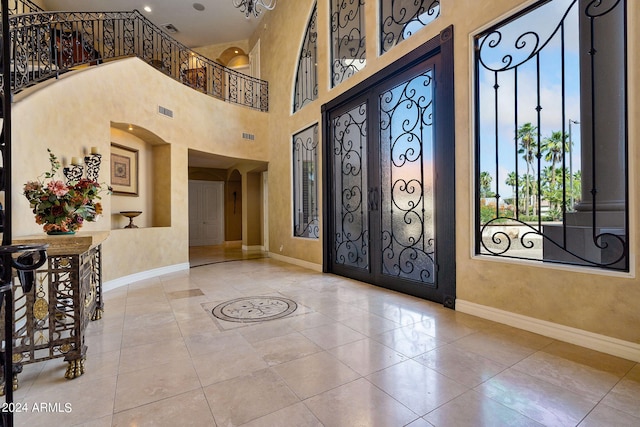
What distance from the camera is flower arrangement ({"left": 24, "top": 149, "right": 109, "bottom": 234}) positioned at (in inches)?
92.9

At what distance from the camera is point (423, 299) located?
11.5 feet

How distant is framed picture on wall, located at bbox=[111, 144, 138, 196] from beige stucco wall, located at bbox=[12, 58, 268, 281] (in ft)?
0.52

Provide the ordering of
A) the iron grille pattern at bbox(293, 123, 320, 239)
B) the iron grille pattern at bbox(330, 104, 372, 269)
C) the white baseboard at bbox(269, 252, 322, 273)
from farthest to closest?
the iron grille pattern at bbox(293, 123, 320, 239) → the white baseboard at bbox(269, 252, 322, 273) → the iron grille pattern at bbox(330, 104, 372, 269)

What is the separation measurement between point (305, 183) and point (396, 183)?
244 cm

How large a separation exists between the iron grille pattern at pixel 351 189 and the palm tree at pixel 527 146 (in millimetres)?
1957

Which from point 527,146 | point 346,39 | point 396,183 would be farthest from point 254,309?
point 346,39

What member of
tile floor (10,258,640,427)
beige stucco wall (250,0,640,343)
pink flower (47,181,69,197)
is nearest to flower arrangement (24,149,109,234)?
pink flower (47,181,69,197)

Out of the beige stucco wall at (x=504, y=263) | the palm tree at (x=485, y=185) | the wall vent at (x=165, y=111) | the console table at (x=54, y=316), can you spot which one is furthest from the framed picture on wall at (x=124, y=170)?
the palm tree at (x=485, y=185)

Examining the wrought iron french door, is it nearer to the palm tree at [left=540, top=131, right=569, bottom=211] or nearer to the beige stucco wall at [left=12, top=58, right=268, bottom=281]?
the palm tree at [left=540, top=131, right=569, bottom=211]

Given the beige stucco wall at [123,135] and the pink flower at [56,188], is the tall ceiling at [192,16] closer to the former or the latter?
the beige stucco wall at [123,135]

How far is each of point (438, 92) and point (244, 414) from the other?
340 centimetres

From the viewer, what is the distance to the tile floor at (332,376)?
1507mm

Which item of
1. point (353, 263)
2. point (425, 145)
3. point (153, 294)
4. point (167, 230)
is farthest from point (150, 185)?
point (425, 145)

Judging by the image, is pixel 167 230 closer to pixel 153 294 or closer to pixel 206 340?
pixel 153 294
